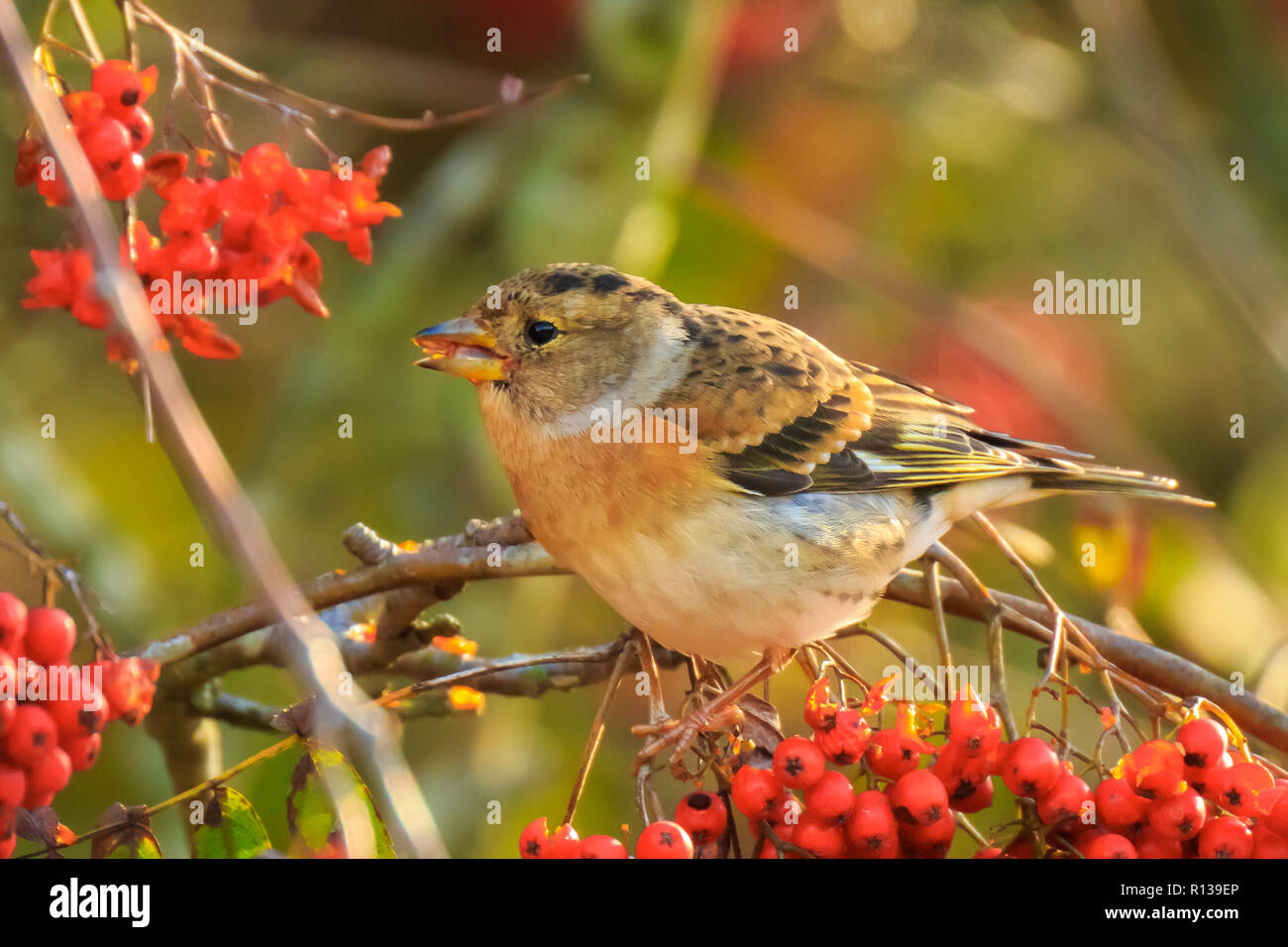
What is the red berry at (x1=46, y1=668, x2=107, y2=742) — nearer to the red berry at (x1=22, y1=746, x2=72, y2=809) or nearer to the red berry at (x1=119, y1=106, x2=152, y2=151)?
the red berry at (x1=22, y1=746, x2=72, y2=809)

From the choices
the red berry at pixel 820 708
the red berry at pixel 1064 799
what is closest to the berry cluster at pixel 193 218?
the red berry at pixel 820 708

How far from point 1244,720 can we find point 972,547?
1.68 metres

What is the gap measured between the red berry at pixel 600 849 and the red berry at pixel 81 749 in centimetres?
62

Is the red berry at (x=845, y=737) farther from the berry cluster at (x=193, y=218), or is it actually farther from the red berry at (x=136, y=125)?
the red berry at (x=136, y=125)

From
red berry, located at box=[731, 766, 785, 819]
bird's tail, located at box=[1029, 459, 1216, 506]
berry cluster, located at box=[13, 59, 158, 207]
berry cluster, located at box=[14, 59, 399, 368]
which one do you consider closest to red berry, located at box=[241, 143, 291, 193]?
berry cluster, located at box=[14, 59, 399, 368]

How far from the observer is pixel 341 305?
3.41 metres

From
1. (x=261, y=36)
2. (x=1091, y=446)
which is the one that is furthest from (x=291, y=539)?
(x=1091, y=446)

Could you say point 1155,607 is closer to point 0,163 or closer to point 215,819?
point 215,819

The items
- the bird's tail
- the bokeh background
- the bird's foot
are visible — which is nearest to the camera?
the bird's foot

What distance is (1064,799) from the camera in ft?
5.83

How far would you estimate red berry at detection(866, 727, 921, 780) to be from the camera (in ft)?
6.04

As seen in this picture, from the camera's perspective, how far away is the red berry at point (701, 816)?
74.1 inches

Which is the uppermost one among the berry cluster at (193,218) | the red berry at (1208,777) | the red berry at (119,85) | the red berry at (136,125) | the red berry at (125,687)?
the red berry at (119,85)

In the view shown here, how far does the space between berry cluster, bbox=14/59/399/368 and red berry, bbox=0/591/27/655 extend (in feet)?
1.16
